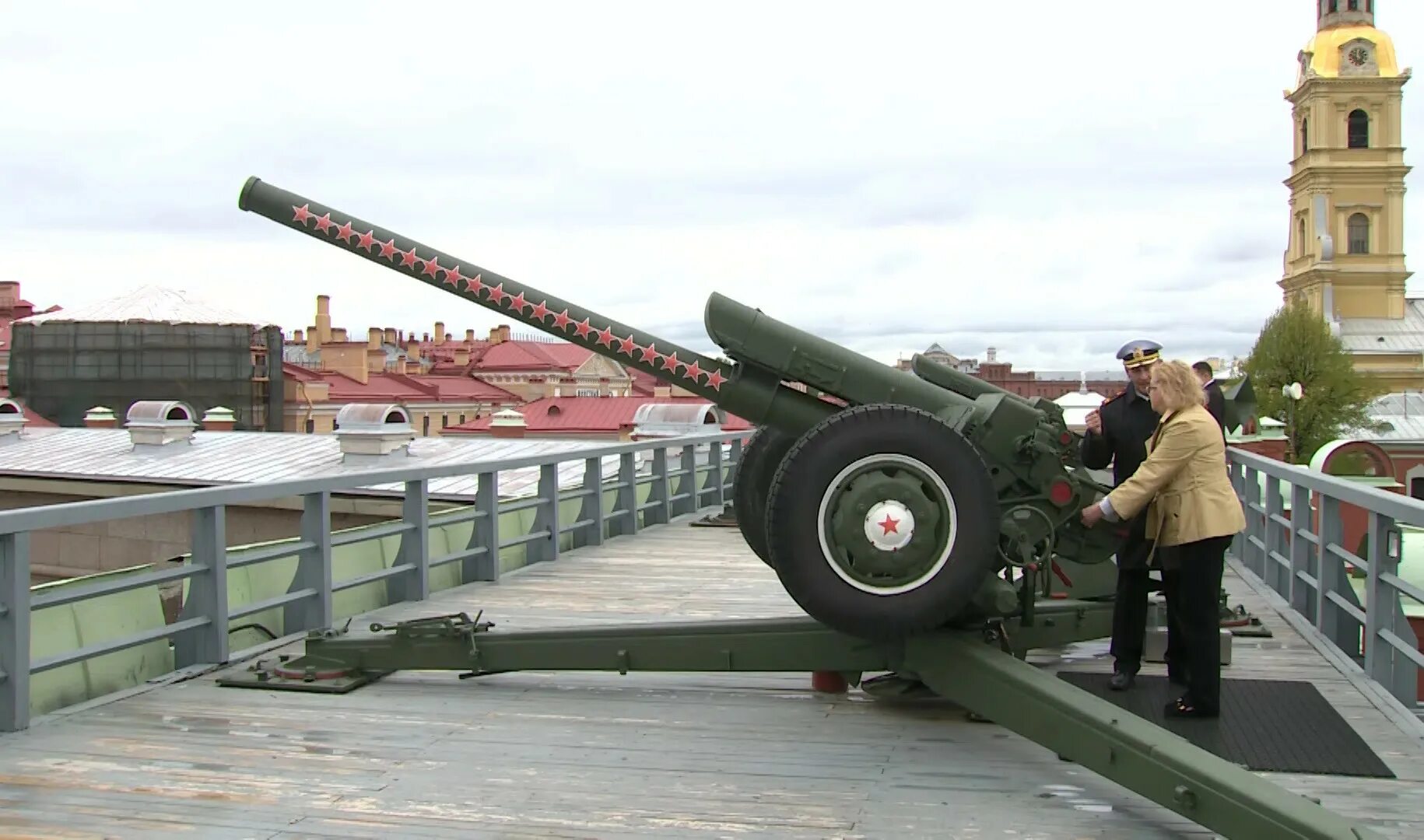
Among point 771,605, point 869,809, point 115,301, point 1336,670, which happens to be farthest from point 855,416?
point 115,301

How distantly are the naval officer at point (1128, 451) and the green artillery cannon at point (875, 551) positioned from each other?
11.3 inches

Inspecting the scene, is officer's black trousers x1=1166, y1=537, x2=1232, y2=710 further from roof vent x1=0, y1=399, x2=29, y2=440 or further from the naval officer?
roof vent x1=0, y1=399, x2=29, y2=440

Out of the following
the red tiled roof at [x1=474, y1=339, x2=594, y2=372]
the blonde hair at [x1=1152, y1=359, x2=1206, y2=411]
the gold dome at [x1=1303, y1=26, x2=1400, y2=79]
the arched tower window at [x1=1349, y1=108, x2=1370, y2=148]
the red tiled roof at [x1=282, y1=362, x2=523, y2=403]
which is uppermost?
the gold dome at [x1=1303, y1=26, x2=1400, y2=79]

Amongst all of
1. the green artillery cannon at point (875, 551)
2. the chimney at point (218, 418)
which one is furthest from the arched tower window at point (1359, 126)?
the green artillery cannon at point (875, 551)

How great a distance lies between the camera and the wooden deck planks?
171 inches

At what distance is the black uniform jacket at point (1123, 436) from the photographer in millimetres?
5820

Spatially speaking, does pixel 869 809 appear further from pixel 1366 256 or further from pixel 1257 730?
pixel 1366 256

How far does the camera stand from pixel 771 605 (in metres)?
8.78

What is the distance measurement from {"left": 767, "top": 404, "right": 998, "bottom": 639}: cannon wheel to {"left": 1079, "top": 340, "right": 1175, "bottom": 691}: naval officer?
1123mm

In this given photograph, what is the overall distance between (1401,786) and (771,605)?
4.57 metres

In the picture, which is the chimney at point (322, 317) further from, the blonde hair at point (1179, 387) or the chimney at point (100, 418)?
the blonde hair at point (1179, 387)

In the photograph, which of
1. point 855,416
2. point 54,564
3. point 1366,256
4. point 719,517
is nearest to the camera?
point 855,416

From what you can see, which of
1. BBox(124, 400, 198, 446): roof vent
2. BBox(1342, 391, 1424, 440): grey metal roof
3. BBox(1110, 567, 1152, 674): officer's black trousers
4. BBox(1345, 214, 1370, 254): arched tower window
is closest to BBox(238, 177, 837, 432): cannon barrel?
BBox(1110, 567, 1152, 674): officer's black trousers

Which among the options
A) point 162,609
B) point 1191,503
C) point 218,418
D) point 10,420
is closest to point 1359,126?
point 218,418
